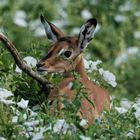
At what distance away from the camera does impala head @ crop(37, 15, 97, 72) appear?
7.52m

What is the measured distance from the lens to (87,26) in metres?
7.79

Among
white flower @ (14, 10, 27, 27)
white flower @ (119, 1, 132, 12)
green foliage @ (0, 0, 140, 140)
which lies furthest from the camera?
white flower @ (119, 1, 132, 12)

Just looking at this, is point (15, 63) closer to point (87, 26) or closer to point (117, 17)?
point (87, 26)

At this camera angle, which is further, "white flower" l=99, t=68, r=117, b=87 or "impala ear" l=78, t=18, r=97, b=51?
"impala ear" l=78, t=18, r=97, b=51

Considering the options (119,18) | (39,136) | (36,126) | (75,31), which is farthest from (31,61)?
(119,18)

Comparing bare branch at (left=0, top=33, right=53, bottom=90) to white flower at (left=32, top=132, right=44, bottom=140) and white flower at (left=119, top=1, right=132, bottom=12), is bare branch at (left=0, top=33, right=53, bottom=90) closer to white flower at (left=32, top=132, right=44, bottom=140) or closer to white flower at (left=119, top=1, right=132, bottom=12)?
white flower at (left=32, top=132, right=44, bottom=140)

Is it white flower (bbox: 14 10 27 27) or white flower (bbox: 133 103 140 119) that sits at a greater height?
white flower (bbox: 14 10 27 27)

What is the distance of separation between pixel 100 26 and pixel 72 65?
7123mm

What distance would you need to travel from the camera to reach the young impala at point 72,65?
22.7 feet

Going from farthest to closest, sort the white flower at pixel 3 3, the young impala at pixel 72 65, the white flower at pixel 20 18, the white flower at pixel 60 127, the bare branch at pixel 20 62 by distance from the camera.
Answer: the white flower at pixel 3 3, the white flower at pixel 20 18, the bare branch at pixel 20 62, the young impala at pixel 72 65, the white flower at pixel 60 127

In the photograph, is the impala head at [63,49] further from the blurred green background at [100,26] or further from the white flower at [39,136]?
the blurred green background at [100,26]

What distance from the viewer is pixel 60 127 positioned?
19.7ft

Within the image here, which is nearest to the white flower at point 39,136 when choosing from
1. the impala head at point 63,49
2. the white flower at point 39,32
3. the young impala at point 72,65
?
the young impala at point 72,65

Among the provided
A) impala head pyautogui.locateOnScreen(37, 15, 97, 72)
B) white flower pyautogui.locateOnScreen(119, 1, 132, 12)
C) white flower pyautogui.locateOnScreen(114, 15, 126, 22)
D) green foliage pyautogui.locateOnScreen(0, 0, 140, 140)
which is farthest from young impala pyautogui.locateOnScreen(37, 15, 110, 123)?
white flower pyautogui.locateOnScreen(119, 1, 132, 12)
